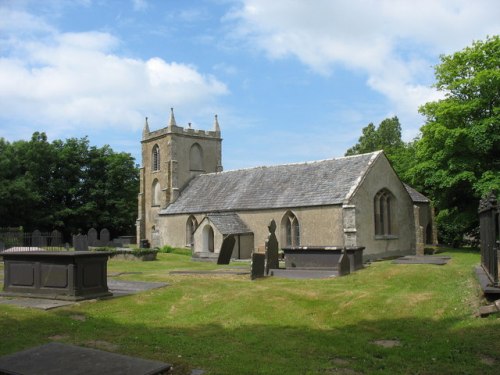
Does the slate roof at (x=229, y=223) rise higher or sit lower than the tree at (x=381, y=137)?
lower

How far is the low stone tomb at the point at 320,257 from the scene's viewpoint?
842 inches

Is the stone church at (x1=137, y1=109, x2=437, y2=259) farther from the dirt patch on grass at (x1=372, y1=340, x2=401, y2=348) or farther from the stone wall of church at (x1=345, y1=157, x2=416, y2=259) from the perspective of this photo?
the dirt patch on grass at (x1=372, y1=340, x2=401, y2=348)

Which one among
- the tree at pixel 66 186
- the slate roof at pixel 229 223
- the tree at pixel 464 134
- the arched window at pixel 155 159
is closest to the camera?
the tree at pixel 464 134

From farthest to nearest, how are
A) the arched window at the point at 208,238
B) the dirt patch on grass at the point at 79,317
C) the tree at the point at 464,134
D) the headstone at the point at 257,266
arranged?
1. the arched window at the point at 208,238
2. the tree at the point at 464,134
3. the headstone at the point at 257,266
4. the dirt patch on grass at the point at 79,317

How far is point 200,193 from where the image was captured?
41219 mm

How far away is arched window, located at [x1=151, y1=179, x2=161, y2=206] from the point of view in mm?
46150

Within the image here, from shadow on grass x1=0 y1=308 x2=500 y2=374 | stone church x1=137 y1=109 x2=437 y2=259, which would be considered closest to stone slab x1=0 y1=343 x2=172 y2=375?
shadow on grass x1=0 y1=308 x2=500 y2=374

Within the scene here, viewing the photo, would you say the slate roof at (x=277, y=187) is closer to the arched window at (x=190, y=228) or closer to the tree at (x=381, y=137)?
the arched window at (x=190, y=228)

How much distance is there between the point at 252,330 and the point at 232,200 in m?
25.9

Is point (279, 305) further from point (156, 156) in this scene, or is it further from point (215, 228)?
point (156, 156)

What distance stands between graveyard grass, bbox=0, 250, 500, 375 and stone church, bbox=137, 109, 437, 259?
13386 millimetres

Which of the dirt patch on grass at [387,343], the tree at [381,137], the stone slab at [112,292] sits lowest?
the dirt patch on grass at [387,343]

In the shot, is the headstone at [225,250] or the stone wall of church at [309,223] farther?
the stone wall of church at [309,223]

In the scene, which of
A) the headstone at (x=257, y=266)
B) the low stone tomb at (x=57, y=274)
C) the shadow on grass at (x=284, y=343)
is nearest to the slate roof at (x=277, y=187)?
the headstone at (x=257, y=266)
